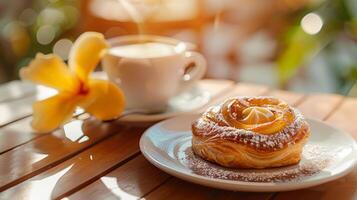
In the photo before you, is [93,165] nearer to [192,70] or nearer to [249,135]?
[249,135]

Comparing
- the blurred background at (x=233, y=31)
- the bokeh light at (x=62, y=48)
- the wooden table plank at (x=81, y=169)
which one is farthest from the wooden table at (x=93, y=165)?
the bokeh light at (x=62, y=48)

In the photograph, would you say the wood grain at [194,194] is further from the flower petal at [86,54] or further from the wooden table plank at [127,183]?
the flower petal at [86,54]

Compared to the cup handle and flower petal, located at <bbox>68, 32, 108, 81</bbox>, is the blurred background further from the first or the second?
flower petal, located at <bbox>68, 32, 108, 81</bbox>

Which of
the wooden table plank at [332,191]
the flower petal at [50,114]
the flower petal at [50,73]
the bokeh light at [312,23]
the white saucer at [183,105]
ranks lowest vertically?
the bokeh light at [312,23]

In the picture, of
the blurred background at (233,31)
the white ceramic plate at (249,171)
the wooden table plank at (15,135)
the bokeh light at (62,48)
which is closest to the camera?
the white ceramic plate at (249,171)

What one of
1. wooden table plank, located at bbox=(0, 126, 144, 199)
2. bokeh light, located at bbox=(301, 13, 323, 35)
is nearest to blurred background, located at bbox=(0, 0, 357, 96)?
bokeh light, located at bbox=(301, 13, 323, 35)

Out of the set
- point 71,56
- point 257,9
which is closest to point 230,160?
point 71,56

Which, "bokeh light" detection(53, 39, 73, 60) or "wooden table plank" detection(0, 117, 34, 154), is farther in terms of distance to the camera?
"bokeh light" detection(53, 39, 73, 60)
